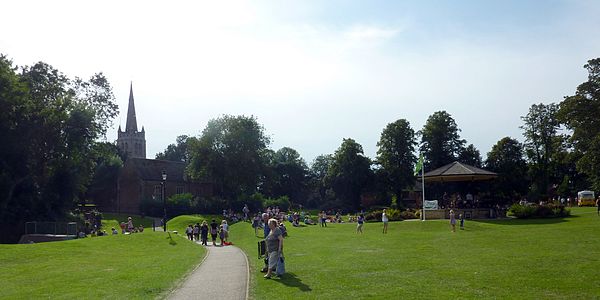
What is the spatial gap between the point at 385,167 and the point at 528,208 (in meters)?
40.0

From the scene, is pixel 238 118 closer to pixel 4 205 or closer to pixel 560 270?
pixel 4 205

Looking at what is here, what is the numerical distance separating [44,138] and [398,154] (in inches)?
1931

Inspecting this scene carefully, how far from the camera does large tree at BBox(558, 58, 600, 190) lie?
4916 centimetres

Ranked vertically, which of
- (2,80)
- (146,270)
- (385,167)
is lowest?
(146,270)

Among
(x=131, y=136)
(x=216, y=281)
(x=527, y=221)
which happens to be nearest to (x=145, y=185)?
(x=131, y=136)

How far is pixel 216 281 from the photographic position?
1639cm

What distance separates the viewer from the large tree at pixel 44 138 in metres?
45.5

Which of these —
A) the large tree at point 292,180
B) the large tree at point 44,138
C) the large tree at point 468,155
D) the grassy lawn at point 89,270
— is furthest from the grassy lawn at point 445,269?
the large tree at point 292,180

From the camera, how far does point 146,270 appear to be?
1917 centimetres

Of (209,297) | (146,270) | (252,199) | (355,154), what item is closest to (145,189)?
(252,199)

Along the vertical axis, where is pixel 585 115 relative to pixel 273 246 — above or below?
above

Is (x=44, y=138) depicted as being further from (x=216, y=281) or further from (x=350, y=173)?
(x=350, y=173)

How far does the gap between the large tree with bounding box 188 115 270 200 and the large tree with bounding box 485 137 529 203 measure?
111 ft

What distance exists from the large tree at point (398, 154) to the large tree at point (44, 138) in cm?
4052
